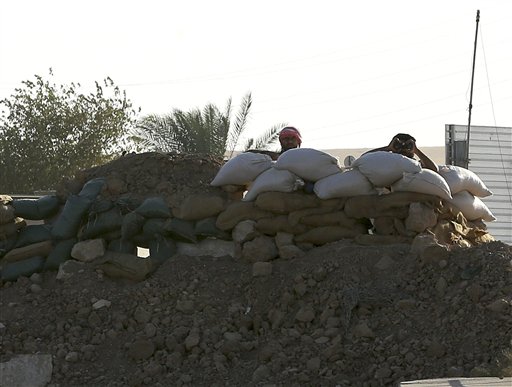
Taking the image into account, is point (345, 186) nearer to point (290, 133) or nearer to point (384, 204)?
point (384, 204)

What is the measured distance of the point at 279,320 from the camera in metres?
9.56

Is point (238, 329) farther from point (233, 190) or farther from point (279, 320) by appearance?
point (233, 190)

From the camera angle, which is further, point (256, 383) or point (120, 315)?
point (120, 315)

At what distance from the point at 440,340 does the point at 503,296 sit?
558mm

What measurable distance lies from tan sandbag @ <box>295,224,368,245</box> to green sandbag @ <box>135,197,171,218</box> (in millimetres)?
1116

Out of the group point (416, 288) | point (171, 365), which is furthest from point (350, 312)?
point (171, 365)

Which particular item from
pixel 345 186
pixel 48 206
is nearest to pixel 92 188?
pixel 48 206

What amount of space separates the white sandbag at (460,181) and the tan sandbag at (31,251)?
10.9ft

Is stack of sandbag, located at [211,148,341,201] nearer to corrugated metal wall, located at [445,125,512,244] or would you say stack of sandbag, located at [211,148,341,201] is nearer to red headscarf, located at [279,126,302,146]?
red headscarf, located at [279,126,302,146]

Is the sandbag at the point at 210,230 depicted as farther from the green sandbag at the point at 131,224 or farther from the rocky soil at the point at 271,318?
the green sandbag at the point at 131,224

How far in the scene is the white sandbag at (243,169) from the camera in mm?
10453

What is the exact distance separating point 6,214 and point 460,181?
3.78m

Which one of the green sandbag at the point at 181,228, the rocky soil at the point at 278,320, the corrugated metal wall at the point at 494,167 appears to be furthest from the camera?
the corrugated metal wall at the point at 494,167

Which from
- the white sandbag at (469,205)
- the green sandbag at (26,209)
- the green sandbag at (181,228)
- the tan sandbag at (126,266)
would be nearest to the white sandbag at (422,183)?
the white sandbag at (469,205)
